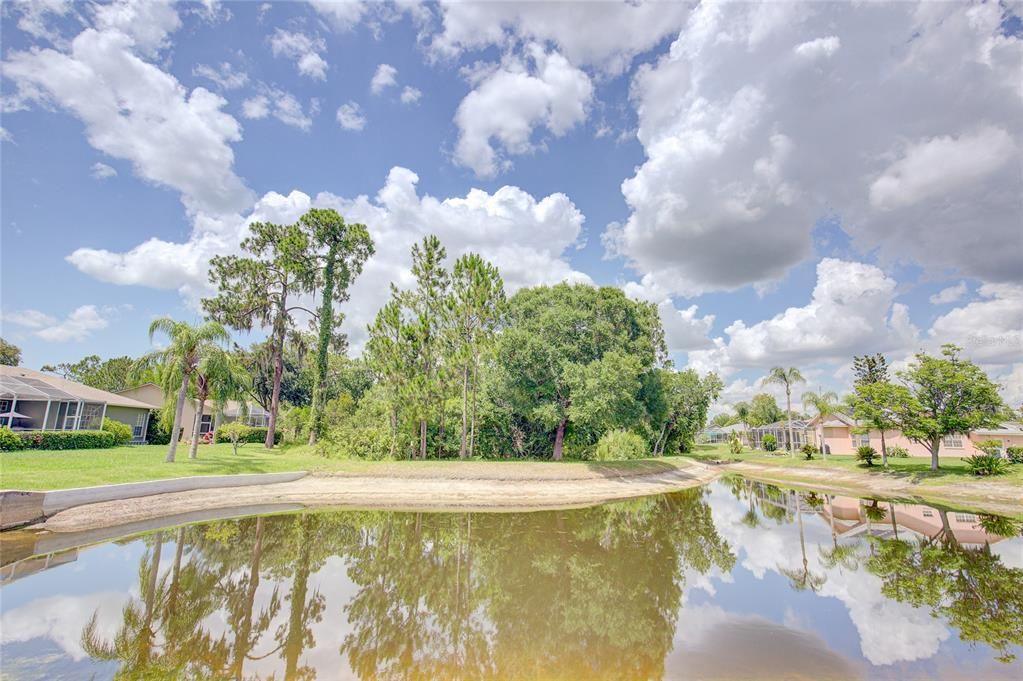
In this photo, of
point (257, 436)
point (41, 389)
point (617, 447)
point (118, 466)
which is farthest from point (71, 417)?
point (617, 447)

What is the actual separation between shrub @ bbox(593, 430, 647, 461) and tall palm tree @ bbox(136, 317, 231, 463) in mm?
26189

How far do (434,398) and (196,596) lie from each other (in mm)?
20519

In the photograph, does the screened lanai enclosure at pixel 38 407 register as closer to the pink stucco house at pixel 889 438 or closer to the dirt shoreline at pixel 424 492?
the dirt shoreline at pixel 424 492

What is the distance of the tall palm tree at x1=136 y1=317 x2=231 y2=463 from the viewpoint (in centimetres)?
2147

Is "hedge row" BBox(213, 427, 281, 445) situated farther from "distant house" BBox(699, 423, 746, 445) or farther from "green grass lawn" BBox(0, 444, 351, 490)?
"distant house" BBox(699, 423, 746, 445)

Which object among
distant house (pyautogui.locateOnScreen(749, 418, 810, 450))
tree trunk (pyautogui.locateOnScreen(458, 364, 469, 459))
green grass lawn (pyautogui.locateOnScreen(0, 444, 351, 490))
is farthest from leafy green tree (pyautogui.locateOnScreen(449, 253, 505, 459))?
distant house (pyautogui.locateOnScreen(749, 418, 810, 450))

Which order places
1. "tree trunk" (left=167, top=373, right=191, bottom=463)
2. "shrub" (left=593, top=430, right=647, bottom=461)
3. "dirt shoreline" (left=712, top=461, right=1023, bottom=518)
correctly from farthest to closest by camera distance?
"shrub" (left=593, top=430, right=647, bottom=461) < "dirt shoreline" (left=712, top=461, right=1023, bottom=518) < "tree trunk" (left=167, top=373, right=191, bottom=463)

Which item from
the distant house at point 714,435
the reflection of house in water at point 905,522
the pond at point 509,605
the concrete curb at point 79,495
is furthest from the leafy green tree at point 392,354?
the distant house at point 714,435

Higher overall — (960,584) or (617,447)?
(617,447)

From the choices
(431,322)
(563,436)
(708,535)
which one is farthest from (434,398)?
(708,535)

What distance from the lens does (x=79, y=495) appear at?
46.8 ft

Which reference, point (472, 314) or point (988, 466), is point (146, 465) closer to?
point (472, 314)

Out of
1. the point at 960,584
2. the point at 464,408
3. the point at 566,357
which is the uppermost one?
the point at 566,357

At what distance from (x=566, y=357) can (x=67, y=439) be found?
30364 mm
